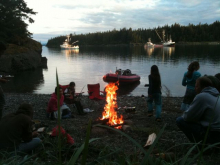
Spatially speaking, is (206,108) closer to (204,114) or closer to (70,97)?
(204,114)

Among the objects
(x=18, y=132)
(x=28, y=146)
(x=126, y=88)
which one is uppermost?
(x=18, y=132)

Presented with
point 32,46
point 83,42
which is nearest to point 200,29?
point 83,42

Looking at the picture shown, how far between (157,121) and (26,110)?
4.04m

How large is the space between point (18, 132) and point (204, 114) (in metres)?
3.26

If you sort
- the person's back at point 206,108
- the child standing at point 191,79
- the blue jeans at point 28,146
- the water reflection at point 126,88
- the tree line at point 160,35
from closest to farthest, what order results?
the person's back at point 206,108
the blue jeans at point 28,146
the child standing at point 191,79
the water reflection at point 126,88
the tree line at point 160,35

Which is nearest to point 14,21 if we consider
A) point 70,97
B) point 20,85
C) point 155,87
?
point 20,85

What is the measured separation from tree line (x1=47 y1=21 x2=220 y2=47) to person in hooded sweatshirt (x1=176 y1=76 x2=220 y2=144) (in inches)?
5527

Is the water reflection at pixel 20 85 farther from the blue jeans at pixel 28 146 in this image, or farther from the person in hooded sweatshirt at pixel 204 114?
the person in hooded sweatshirt at pixel 204 114

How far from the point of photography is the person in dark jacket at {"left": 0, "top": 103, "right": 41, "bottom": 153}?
3.78 meters

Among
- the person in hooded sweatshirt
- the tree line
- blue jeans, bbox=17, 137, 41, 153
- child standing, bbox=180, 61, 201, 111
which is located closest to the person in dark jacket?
blue jeans, bbox=17, 137, 41, 153

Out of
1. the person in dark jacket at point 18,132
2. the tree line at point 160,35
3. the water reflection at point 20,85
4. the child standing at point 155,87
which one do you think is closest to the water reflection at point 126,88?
the water reflection at point 20,85

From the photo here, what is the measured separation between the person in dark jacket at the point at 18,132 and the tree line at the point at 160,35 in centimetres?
14140

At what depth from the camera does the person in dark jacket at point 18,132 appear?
3.78 meters

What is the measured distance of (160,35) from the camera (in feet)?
491
